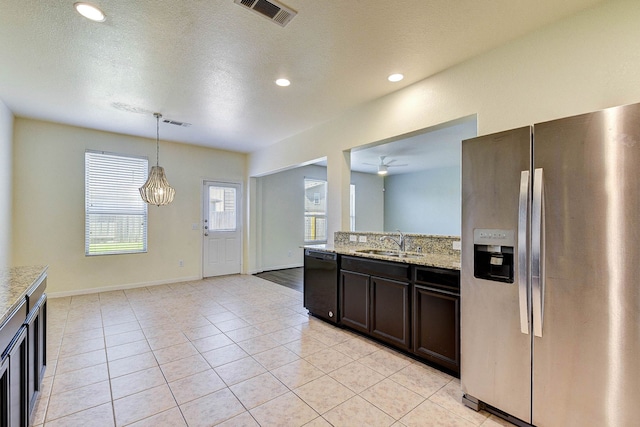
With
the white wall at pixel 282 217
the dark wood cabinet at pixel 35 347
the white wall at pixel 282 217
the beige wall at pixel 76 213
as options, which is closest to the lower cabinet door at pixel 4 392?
the dark wood cabinet at pixel 35 347

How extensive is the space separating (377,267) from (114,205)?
4.75m

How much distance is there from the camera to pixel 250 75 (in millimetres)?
3004

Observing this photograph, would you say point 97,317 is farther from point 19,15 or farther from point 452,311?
point 452,311

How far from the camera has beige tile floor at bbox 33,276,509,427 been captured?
1920 millimetres

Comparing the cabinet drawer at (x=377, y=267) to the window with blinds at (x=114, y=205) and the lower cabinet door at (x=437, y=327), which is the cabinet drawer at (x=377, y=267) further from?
the window with blinds at (x=114, y=205)

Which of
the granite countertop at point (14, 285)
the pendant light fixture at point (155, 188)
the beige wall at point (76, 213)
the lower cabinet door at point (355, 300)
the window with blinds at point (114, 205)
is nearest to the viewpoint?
the granite countertop at point (14, 285)

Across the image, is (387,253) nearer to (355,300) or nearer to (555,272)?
(355,300)

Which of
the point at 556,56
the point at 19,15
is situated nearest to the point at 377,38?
the point at 556,56

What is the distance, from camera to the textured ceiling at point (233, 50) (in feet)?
6.78

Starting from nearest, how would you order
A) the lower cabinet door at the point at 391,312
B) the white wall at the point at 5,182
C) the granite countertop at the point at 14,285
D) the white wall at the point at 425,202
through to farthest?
the granite countertop at the point at 14,285 < the lower cabinet door at the point at 391,312 < the white wall at the point at 5,182 < the white wall at the point at 425,202

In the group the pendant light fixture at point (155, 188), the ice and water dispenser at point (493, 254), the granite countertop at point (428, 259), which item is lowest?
the granite countertop at point (428, 259)

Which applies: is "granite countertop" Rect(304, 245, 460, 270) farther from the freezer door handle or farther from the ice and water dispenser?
the freezer door handle

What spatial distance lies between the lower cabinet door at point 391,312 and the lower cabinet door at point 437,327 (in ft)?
0.31

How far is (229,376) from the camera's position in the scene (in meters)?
2.40
